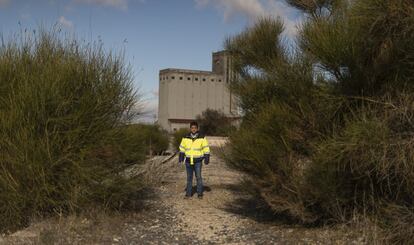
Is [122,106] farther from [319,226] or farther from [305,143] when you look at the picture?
[319,226]

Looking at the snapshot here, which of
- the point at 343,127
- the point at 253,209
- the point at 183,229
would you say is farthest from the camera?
the point at 253,209

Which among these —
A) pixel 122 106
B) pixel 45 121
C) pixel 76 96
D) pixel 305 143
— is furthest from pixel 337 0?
pixel 45 121

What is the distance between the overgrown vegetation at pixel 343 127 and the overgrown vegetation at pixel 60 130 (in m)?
2.33

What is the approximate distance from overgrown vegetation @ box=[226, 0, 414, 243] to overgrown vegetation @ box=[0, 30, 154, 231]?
233 cm

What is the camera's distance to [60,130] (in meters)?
8.97

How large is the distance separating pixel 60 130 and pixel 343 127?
182 inches

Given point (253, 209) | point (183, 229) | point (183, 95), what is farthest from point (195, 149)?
point (183, 95)

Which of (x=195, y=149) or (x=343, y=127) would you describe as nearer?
(x=343, y=127)

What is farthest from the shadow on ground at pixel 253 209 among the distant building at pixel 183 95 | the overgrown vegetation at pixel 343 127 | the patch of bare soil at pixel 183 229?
the distant building at pixel 183 95

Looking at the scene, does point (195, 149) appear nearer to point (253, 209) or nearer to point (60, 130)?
point (253, 209)

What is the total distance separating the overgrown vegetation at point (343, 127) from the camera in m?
7.01

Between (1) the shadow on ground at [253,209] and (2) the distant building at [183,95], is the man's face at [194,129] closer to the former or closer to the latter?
(1) the shadow on ground at [253,209]

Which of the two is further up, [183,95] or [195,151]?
[183,95]

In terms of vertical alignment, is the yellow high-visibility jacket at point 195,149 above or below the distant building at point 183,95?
below
